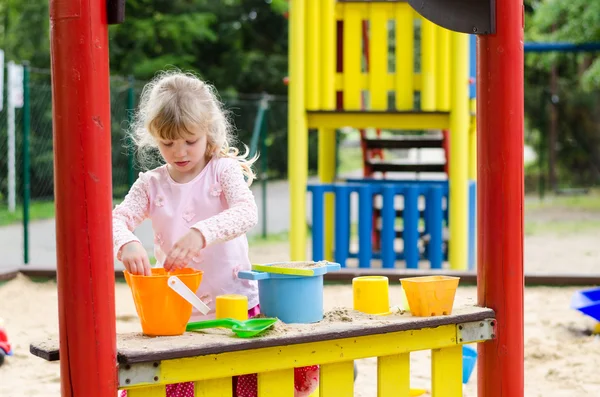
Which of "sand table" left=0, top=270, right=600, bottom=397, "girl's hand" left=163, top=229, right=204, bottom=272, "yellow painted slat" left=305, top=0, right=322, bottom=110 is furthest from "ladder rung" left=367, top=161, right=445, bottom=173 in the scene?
"girl's hand" left=163, top=229, right=204, bottom=272

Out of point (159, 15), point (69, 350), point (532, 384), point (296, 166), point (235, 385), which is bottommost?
point (532, 384)

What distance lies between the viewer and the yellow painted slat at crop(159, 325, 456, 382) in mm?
2094

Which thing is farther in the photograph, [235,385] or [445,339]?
[235,385]

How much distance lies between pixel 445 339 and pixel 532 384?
1477mm

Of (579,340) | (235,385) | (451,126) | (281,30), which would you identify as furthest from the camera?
(281,30)

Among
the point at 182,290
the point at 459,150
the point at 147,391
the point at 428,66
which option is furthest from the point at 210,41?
the point at 147,391

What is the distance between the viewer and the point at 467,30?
2449 mm

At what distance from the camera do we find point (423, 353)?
4.38 meters

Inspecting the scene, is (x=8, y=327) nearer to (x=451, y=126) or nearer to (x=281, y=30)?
(x=451, y=126)

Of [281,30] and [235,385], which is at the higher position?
[281,30]

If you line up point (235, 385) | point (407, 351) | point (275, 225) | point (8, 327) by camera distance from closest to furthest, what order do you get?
point (407, 351)
point (235, 385)
point (8, 327)
point (275, 225)

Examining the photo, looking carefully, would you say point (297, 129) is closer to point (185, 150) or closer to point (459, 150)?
point (459, 150)

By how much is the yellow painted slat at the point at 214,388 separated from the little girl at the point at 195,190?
1.18 ft

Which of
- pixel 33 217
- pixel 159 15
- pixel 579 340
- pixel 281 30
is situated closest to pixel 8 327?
pixel 579 340
